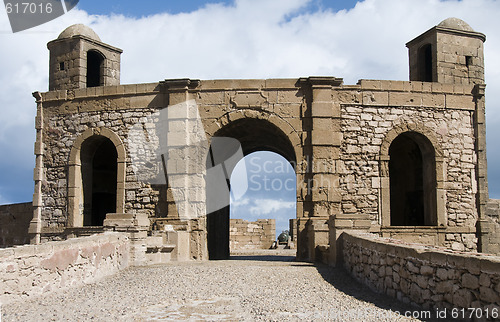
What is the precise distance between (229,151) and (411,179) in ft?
18.4

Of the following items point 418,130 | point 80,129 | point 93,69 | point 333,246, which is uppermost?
point 93,69

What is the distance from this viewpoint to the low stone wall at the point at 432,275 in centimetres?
492

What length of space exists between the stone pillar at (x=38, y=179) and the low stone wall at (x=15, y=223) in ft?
3.66

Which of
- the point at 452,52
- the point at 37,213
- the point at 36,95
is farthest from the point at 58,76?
the point at 452,52

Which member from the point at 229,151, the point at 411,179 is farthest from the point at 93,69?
the point at 411,179

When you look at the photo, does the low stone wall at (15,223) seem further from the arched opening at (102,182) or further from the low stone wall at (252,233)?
the low stone wall at (252,233)

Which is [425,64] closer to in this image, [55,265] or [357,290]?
[357,290]

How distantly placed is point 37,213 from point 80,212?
4.27 ft

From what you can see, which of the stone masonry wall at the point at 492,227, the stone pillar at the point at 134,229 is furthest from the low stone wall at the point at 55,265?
the stone masonry wall at the point at 492,227

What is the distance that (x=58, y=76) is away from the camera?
16062 millimetres

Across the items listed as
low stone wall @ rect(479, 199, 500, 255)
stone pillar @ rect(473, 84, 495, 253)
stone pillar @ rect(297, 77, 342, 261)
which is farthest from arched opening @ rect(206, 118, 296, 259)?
low stone wall @ rect(479, 199, 500, 255)

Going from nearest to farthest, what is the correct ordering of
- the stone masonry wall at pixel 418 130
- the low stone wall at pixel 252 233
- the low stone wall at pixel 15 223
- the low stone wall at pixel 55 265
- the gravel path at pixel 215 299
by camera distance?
the gravel path at pixel 215 299
the low stone wall at pixel 55 265
the stone masonry wall at pixel 418 130
the low stone wall at pixel 15 223
the low stone wall at pixel 252 233

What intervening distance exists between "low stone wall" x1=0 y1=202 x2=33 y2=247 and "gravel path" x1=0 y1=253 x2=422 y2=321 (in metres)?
7.94

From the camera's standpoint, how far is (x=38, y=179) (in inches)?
603
